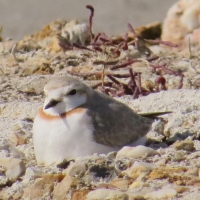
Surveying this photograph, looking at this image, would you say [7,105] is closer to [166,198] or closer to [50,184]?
[50,184]

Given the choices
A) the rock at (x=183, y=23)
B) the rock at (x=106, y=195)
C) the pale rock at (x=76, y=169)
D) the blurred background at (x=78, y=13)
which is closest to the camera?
the rock at (x=106, y=195)

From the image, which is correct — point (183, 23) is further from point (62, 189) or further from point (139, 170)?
point (62, 189)

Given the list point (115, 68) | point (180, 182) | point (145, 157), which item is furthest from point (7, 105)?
point (180, 182)

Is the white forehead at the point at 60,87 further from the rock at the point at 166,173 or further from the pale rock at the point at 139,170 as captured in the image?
the rock at the point at 166,173

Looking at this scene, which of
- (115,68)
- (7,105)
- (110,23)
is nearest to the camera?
(7,105)

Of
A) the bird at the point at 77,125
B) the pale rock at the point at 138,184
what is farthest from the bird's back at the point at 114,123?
the pale rock at the point at 138,184

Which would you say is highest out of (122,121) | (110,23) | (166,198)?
(110,23)

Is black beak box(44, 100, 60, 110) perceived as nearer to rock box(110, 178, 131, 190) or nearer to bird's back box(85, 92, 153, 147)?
bird's back box(85, 92, 153, 147)
